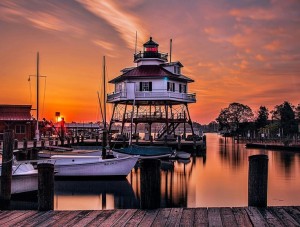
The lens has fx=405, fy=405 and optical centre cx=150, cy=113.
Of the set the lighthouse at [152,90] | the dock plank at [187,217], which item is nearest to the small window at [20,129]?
the lighthouse at [152,90]

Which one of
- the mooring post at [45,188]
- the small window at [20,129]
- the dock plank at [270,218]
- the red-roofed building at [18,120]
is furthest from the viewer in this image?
the small window at [20,129]

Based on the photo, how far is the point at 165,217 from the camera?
8.84 m

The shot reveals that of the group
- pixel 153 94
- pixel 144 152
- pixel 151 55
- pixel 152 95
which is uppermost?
pixel 151 55

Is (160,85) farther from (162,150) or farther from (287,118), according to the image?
(287,118)

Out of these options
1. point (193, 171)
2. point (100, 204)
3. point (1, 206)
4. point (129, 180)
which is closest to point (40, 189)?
point (1, 206)

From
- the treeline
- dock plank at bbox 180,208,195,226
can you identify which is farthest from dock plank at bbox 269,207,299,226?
the treeline

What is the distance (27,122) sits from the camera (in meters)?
56.9

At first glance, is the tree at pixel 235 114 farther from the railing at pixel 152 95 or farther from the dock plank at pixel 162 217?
the dock plank at pixel 162 217

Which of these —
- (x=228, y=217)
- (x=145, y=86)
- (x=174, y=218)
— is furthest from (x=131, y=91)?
(x=228, y=217)

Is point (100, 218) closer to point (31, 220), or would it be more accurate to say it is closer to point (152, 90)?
point (31, 220)

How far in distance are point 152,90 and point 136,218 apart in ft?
175

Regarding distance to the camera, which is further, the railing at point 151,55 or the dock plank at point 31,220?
the railing at point 151,55

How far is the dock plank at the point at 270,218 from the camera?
26.8 ft

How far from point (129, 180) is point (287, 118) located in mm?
101513
